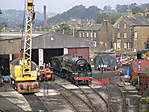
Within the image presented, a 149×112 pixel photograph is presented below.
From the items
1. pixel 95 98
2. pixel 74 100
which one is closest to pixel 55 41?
pixel 95 98

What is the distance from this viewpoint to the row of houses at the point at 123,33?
68.8 meters

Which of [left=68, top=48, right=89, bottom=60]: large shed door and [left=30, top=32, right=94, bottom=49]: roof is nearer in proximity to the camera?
[left=30, top=32, right=94, bottom=49]: roof

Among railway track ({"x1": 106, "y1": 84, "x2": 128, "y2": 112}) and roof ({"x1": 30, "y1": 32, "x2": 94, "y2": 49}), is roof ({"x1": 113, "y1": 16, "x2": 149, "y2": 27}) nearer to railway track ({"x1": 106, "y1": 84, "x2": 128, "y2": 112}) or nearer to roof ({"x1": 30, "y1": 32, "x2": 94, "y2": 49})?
roof ({"x1": 30, "y1": 32, "x2": 94, "y2": 49})

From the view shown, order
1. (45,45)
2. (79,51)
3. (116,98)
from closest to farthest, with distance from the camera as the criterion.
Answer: (116,98) → (45,45) → (79,51)

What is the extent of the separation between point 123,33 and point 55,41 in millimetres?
30720

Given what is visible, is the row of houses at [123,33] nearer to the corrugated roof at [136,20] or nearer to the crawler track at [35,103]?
the corrugated roof at [136,20]

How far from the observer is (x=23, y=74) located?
26.9 m

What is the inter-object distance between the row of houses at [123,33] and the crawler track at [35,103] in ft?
149

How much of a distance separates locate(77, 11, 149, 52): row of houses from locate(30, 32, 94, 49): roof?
85.3 feet

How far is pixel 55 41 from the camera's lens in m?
44.1

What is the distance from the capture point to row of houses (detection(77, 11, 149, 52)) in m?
68.8

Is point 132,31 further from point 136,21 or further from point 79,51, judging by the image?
point 79,51

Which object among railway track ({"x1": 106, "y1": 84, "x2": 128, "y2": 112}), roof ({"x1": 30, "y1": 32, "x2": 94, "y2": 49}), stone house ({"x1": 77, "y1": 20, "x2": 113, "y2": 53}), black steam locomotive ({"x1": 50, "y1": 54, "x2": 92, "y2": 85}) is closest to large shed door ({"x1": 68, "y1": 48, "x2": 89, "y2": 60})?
roof ({"x1": 30, "y1": 32, "x2": 94, "y2": 49})

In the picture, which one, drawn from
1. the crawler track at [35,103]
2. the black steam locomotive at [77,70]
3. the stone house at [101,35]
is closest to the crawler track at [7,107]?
the crawler track at [35,103]
